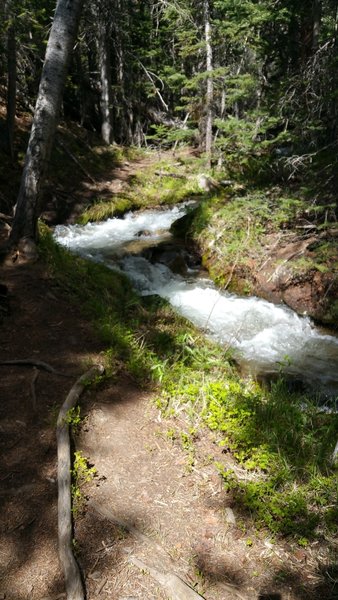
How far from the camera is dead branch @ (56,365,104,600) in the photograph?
2727mm

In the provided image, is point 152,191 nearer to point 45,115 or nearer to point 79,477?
point 45,115

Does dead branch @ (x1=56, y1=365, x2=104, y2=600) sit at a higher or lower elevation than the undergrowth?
higher

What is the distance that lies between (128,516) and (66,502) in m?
0.54

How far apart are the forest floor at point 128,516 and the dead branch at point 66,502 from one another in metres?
0.09

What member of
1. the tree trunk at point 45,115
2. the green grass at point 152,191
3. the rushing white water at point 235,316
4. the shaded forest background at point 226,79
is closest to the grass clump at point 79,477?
the rushing white water at point 235,316

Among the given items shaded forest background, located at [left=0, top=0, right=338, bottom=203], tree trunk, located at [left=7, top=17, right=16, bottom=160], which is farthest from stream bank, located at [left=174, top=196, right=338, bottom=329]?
tree trunk, located at [left=7, top=17, right=16, bottom=160]

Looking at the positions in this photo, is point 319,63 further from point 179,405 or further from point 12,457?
point 12,457

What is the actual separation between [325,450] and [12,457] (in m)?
3.22

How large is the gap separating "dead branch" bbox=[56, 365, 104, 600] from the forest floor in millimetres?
87

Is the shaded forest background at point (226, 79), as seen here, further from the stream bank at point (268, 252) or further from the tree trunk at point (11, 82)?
the stream bank at point (268, 252)

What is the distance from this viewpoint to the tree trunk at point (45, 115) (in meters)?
6.91

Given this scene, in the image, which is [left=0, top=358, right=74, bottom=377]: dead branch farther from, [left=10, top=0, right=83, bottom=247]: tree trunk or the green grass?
the green grass

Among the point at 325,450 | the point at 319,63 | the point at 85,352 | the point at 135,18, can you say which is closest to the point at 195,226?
the point at 319,63

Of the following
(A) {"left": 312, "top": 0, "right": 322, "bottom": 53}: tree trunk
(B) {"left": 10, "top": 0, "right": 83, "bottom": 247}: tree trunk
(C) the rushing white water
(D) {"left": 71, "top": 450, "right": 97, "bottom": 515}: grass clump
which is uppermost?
(A) {"left": 312, "top": 0, "right": 322, "bottom": 53}: tree trunk
